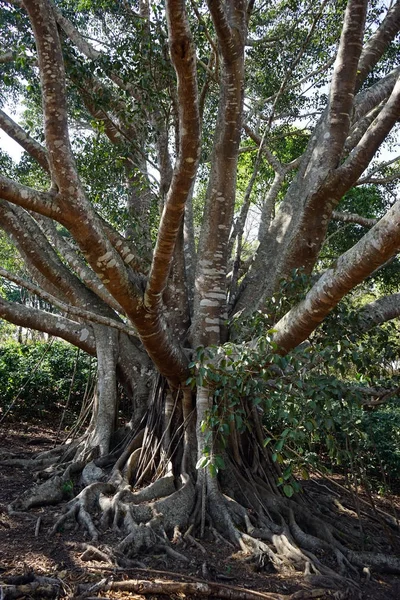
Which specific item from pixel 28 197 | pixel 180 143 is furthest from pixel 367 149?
pixel 28 197

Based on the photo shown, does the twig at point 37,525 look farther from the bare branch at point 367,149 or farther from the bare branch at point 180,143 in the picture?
the bare branch at point 367,149

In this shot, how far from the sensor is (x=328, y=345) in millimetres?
3699

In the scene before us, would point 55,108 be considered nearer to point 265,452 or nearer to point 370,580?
point 265,452

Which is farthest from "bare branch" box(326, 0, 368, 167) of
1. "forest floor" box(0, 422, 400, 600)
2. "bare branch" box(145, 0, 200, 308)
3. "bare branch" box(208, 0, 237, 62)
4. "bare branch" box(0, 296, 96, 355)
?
"forest floor" box(0, 422, 400, 600)

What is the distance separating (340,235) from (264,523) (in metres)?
5.38

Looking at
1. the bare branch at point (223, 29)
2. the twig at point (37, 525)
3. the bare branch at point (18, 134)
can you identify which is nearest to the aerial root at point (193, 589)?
the twig at point (37, 525)

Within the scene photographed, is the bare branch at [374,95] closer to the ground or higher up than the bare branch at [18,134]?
higher up

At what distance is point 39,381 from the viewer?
9281 mm

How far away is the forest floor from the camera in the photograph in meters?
3.02

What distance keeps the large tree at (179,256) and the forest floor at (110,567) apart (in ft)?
0.61

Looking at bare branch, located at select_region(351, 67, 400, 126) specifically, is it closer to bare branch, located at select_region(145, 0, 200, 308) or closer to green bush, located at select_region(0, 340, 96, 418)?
bare branch, located at select_region(145, 0, 200, 308)

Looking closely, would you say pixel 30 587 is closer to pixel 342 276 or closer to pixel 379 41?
pixel 342 276

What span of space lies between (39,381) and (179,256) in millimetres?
5155

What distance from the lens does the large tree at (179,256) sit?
3232mm
